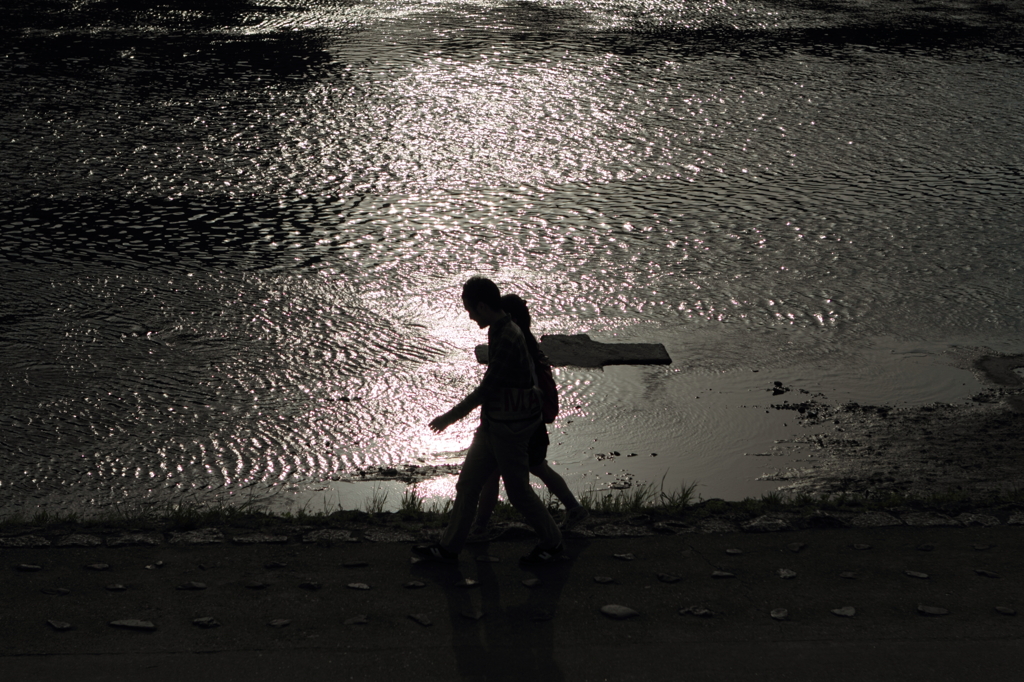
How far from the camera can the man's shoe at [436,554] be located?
532 cm

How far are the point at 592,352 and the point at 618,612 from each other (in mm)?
4209

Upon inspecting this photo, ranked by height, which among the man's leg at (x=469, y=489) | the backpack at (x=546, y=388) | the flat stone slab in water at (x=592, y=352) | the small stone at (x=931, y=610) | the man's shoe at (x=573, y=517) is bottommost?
the flat stone slab in water at (x=592, y=352)

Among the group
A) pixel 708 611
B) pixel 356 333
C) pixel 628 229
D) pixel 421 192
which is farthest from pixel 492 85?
pixel 708 611

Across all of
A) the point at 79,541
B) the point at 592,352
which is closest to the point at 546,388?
the point at 79,541

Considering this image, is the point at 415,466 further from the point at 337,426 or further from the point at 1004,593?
the point at 1004,593

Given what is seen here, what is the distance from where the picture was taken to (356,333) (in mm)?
9219

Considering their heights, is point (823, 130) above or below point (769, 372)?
above

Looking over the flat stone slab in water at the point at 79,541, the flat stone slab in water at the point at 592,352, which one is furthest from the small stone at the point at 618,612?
the flat stone slab in water at the point at 592,352

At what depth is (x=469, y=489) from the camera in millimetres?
5320

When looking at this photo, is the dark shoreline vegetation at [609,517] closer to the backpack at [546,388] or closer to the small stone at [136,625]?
the backpack at [546,388]

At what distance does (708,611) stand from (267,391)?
4.35m

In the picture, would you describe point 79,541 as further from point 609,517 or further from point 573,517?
point 609,517

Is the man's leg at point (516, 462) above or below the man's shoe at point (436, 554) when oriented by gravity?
above

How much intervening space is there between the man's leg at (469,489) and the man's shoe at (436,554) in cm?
2
